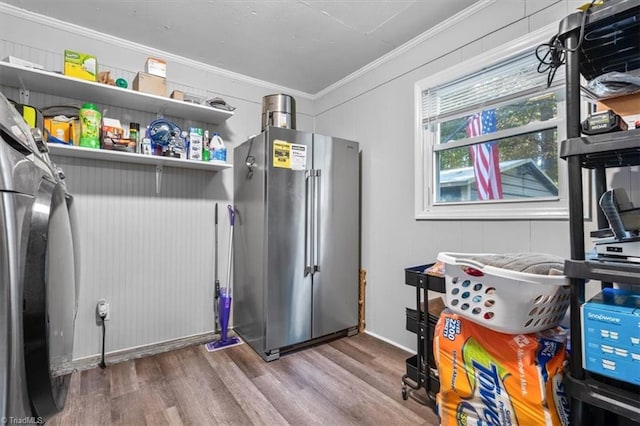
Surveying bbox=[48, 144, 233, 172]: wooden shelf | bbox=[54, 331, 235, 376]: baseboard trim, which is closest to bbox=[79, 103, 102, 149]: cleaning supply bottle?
bbox=[48, 144, 233, 172]: wooden shelf

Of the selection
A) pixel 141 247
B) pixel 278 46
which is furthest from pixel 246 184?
pixel 278 46

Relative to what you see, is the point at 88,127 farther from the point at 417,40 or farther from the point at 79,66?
the point at 417,40

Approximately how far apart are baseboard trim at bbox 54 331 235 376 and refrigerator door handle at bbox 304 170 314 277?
1.05 metres

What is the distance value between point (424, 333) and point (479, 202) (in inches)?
37.9

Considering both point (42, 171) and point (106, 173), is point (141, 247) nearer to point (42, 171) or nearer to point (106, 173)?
point (106, 173)

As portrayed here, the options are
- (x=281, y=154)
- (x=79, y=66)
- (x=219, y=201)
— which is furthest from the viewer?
(x=219, y=201)

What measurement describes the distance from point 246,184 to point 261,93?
44.2 inches

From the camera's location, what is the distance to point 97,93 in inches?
80.2

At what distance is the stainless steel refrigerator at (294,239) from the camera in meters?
2.22

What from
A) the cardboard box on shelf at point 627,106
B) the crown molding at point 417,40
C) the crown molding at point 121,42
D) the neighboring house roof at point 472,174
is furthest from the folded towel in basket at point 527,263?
the crown molding at point 121,42

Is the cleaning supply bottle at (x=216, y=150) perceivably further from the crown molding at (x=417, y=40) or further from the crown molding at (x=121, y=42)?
the crown molding at (x=417, y=40)

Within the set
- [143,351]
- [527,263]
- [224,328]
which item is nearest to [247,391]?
[224,328]

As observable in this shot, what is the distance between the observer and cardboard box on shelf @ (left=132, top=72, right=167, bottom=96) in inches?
83.4

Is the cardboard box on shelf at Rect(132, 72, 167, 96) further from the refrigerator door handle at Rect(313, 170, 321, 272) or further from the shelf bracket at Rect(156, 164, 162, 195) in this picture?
the refrigerator door handle at Rect(313, 170, 321, 272)
